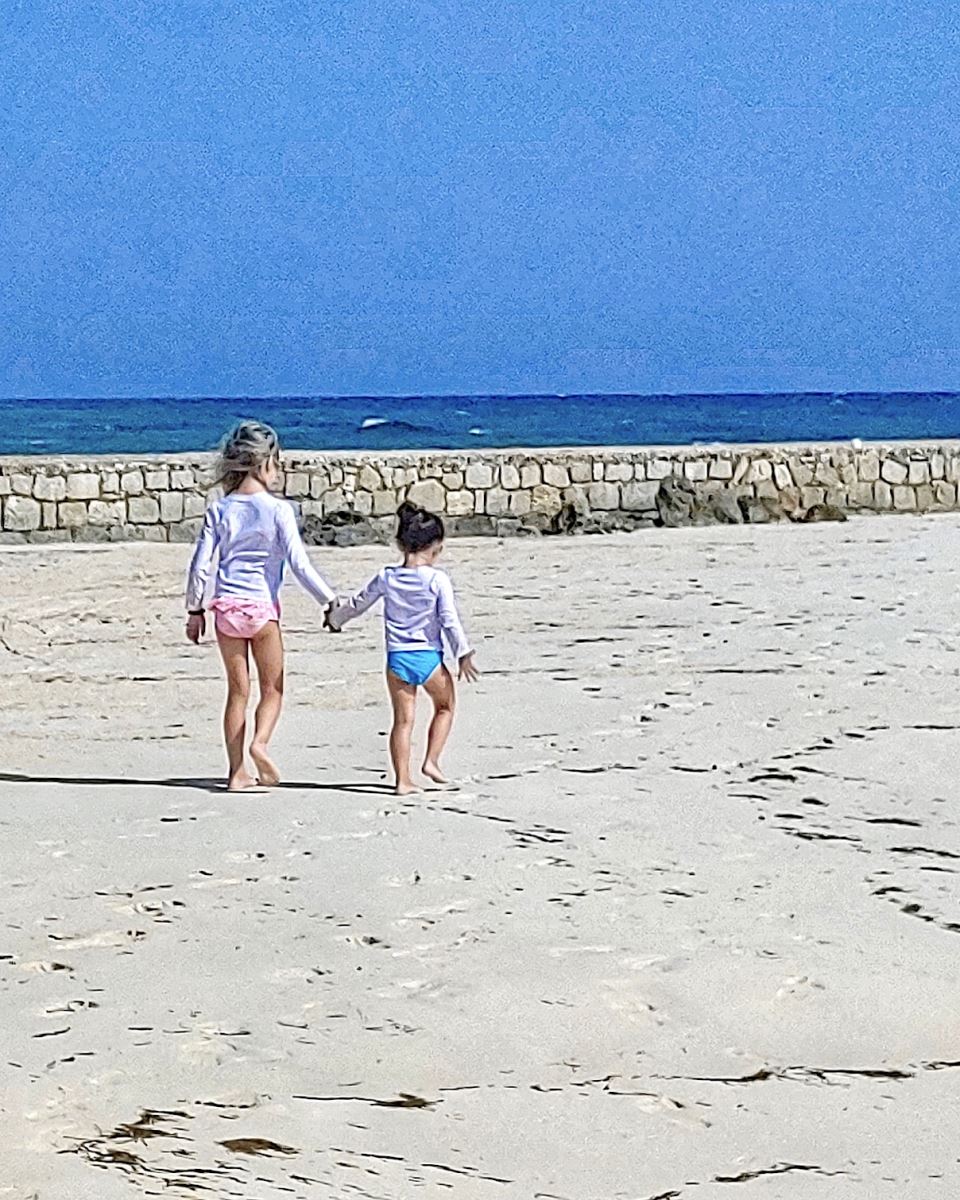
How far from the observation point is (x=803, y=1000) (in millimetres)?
4375

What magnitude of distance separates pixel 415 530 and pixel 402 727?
664 millimetres

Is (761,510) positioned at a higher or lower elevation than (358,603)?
higher

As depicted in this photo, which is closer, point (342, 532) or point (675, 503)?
point (342, 532)

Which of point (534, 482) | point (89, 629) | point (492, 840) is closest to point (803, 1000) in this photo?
point (492, 840)

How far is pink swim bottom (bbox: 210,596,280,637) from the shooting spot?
6.44 metres

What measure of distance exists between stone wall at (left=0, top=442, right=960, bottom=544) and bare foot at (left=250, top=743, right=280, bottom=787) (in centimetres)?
1057

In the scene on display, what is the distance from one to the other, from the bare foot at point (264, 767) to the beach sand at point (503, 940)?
165 mm

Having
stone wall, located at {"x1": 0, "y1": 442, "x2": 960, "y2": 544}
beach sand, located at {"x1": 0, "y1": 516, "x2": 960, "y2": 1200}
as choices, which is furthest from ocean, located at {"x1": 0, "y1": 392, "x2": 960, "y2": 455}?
beach sand, located at {"x1": 0, "y1": 516, "x2": 960, "y2": 1200}

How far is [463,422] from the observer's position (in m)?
69.3

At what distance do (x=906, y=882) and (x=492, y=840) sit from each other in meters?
1.24

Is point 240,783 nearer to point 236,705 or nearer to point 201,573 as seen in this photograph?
point 236,705

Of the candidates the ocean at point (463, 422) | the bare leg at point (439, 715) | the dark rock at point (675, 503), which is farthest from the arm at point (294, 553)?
the ocean at point (463, 422)

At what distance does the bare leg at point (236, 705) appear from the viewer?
648cm

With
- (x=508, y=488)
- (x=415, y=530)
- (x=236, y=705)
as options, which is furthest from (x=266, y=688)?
(x=508, y=488)
